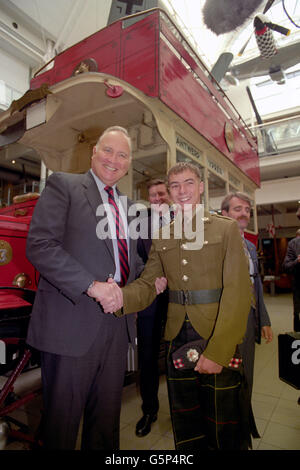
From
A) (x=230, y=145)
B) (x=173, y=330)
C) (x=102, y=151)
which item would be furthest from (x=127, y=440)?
(x=230, y=145)

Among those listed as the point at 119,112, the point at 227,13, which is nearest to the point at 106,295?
the point at 119,112

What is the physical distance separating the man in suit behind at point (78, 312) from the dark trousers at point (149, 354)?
88 cm

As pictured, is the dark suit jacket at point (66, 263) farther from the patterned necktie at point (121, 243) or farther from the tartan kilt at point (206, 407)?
the tartan kilt at point (206, 407)

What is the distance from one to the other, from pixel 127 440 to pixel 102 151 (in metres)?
2.15

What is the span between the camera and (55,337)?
1.27 metres

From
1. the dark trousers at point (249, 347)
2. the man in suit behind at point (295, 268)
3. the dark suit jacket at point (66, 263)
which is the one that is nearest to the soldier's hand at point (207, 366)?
the dark suit jacket at point (66, 263)

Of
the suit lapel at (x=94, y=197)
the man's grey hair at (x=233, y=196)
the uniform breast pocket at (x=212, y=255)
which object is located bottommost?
the uniform breast pocket at (x=212, y=255)

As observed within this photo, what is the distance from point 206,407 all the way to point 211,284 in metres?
0.61

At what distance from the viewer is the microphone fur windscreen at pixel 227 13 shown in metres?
8.98

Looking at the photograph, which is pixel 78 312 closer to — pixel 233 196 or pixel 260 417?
pixel 233 196

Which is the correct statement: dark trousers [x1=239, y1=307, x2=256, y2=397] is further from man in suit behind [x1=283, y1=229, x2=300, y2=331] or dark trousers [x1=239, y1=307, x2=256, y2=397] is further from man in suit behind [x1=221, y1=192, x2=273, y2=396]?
man in suit behind [x1=283, y1=229, x2=300, y2=331]

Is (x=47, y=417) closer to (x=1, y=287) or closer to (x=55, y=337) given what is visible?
(x=55, y=337)

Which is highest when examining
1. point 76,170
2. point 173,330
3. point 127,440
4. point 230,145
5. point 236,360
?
point 230,145

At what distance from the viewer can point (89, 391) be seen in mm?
1395
